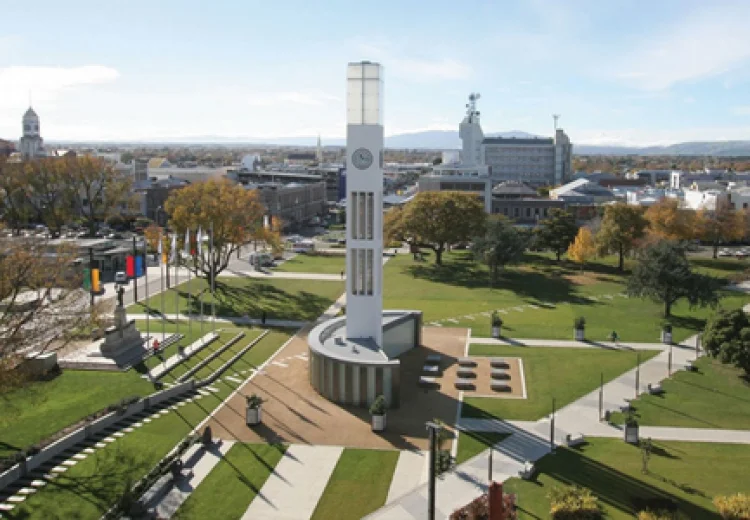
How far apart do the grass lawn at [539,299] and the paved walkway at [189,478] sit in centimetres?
2520

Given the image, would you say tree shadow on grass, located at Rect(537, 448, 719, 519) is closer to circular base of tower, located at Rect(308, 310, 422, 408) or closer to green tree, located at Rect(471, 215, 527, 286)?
circular base of tower, located at Rect(308, 310, 422, 408)

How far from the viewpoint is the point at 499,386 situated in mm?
39188

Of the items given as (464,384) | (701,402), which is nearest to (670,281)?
(701,402)

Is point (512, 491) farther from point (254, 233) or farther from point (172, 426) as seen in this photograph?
point (254, 233)

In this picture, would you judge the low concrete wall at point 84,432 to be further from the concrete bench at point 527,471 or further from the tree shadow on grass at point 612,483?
the tree shadow on grass at point 612,483

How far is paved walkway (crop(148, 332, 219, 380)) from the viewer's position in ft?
135

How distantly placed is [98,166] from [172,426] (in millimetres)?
70493

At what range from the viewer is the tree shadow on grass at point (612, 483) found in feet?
84.4

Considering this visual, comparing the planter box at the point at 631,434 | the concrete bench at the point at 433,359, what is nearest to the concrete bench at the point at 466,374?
the concrete bench at the point at 433,359

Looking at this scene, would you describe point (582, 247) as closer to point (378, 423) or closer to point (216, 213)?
point (216, 213)

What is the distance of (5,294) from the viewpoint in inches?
1176

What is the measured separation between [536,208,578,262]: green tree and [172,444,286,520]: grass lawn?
194 ft

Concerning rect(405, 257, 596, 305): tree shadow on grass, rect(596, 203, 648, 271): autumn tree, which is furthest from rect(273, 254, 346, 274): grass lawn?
rect(596, 203, 648, 271): autumn tree

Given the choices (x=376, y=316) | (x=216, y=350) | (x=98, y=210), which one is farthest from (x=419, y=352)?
(x=98, y=210)
